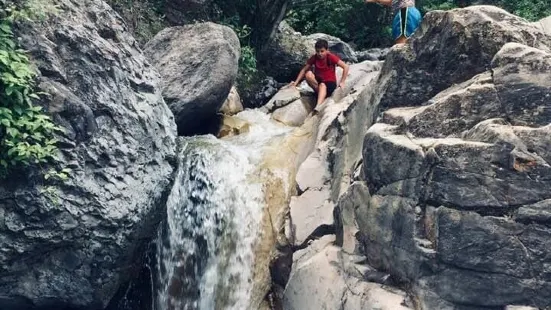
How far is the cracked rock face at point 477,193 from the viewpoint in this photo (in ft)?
17.0

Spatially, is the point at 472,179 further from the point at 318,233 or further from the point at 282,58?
the point at 282,58

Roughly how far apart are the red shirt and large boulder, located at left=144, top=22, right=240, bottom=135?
1.60 metres

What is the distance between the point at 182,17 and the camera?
13109 millimetres

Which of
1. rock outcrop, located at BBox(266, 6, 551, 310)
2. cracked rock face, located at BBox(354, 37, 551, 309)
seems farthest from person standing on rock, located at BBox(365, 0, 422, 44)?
cracked rock face, located at BBox(354, 37, 551, 309)

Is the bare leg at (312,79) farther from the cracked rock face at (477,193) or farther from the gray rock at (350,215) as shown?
the cracked rock face at (477,193)

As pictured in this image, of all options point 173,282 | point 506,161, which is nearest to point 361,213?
point 506,161

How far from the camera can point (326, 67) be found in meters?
11.1

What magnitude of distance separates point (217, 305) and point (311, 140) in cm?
305

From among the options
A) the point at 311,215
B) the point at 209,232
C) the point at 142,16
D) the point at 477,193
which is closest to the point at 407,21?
the point at 311,215

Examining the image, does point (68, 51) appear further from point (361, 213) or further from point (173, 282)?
point (361, 213)

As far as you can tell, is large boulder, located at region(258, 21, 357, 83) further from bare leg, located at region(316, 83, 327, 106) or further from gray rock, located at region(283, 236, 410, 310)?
gray rock, located at region(283, 236, 410, 310)

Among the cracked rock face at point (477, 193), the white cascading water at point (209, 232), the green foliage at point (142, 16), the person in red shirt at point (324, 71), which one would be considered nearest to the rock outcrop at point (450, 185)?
the cracked rock face at point (477, 193)

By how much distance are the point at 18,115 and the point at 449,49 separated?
4761 millimetres

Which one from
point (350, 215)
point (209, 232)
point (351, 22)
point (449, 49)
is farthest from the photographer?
point (351, 22)
